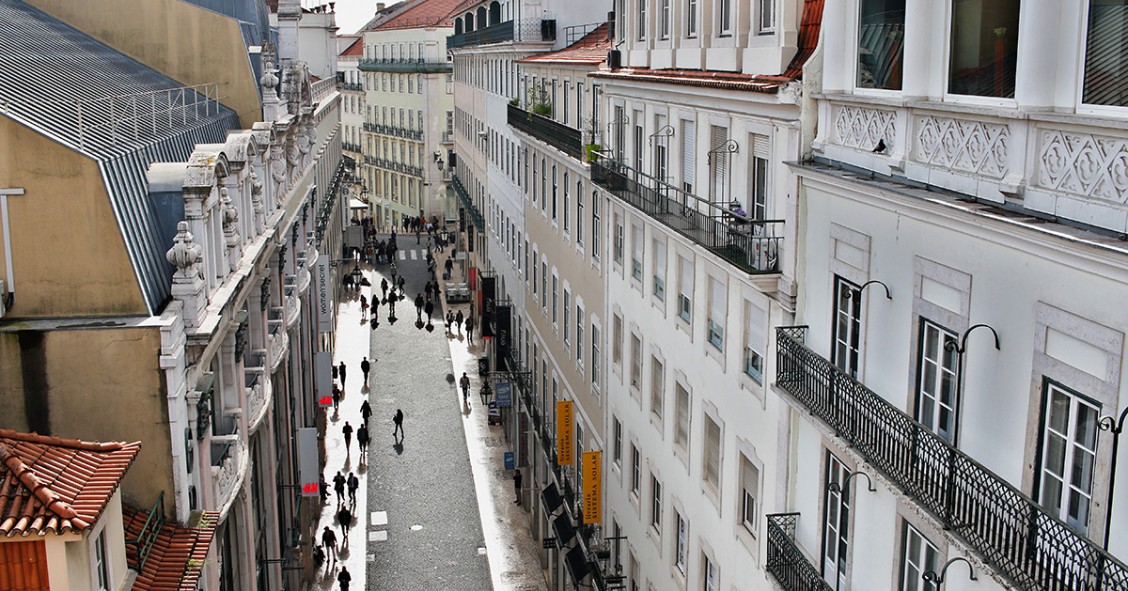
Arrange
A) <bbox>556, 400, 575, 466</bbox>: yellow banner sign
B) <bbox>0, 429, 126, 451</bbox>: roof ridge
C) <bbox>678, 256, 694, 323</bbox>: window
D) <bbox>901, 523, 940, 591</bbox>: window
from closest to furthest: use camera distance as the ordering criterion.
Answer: <bbox>901, 523, 940, 591</bbox>: window → <bbox>0, 429, 126, 451</bbox>: roof ridge → <bbox>678, 256, 694, 323</bbox>: window → <bbox>556, 400, 575, 466</bbox>: yellow banner sign

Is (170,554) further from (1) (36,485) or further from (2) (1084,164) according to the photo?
(2) (1084,164)

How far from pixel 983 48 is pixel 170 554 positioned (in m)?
13.7

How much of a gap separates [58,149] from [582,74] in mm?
19533

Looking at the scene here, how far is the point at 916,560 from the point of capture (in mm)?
14398

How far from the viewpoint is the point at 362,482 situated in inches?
1801

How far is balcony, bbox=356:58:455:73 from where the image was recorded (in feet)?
317

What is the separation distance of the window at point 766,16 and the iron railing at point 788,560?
24.5 feet

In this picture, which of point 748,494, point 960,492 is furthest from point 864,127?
point 748,494

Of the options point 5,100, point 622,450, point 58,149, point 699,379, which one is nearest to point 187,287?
point 58,149

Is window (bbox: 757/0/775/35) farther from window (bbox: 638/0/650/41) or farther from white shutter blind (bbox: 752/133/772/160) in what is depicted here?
window (bbox: 638/0/650/41)

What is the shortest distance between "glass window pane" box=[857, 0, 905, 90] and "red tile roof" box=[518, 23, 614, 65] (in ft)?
61.1

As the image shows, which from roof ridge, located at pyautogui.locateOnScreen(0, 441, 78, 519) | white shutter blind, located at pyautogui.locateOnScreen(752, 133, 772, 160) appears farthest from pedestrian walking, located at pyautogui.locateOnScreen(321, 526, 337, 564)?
roof ridge, located at pyautogui.locateOnScreen(0, 441, 78, 519)

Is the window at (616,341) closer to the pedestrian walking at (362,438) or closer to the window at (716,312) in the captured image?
the window at (716,312)

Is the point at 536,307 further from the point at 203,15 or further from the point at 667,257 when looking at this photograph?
the point at 667,257
